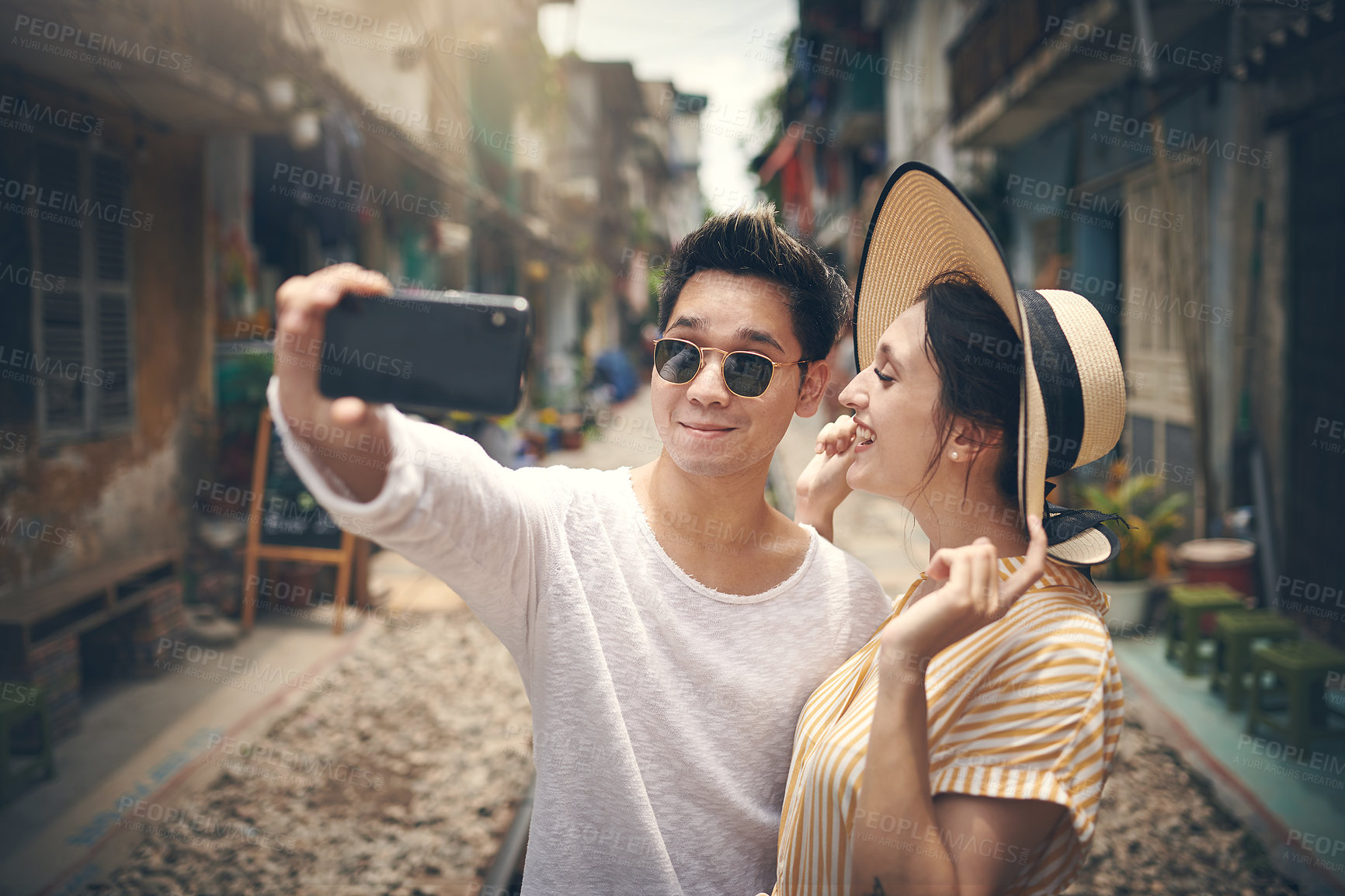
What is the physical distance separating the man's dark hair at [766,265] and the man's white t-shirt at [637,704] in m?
0.57

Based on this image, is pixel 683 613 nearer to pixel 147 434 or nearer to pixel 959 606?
pixel 959 606

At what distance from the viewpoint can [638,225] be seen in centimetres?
3428

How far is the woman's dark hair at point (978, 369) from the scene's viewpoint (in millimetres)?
1458

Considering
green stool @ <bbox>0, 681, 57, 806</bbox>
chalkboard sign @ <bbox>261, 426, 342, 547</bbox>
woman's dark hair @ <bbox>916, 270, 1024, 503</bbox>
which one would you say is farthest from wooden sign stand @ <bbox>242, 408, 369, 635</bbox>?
woman's dark hair @ <bbox>916, 270, 1024, 503</bbox>

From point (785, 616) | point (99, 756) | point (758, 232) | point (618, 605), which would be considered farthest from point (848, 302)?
point (99, 756)

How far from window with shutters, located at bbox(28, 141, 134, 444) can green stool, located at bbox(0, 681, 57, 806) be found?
6.39ft

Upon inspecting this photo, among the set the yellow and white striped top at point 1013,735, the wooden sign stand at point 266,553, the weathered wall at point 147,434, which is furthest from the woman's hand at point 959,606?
the wooden sign stand at point 266,553

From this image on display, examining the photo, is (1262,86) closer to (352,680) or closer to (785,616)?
(785,616)

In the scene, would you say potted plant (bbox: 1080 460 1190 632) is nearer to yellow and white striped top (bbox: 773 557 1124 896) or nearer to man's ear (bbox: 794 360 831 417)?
man's ear (bbox: 794 360 831 417)

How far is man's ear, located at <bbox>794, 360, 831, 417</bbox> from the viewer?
6.42ft

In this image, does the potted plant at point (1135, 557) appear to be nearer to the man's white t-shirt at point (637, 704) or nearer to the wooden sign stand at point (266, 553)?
the man's white t-shirt at point (637, 704)

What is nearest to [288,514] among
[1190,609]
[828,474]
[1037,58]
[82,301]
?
[82,301]

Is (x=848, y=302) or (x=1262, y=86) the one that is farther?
(x=1262, y=86)

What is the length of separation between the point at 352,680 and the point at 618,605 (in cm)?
457
